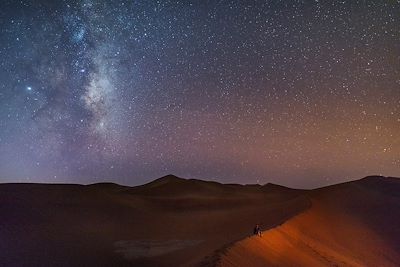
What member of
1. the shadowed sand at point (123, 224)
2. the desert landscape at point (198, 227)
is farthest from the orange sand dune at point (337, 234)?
the shadowed sand at point (123, 224)

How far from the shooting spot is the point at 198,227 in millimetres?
37812

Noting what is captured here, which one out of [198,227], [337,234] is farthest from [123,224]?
[337,234]

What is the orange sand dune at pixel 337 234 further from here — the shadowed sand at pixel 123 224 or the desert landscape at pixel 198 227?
the shadowed sand at pixel 123 224

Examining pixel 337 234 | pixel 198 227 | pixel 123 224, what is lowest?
pixel 337 234

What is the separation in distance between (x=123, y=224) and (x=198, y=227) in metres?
5.67

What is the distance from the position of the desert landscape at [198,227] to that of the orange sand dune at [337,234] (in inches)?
4.0

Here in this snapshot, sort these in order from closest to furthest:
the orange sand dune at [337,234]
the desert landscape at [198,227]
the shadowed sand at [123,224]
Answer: the orange sand dune at [337,234], the desert landscape at [198,227], the shadowed sand at [123,224]

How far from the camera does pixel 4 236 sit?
2995 cm

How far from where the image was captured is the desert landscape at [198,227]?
26312 mm

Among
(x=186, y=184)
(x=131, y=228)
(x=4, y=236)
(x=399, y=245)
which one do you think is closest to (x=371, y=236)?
(x=399, y=245)

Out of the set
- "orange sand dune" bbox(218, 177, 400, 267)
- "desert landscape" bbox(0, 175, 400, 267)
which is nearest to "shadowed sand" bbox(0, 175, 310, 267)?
"desert landscape" bbox(0, 175, 400, 267)

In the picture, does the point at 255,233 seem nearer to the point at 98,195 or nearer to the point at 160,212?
the point at 160,212

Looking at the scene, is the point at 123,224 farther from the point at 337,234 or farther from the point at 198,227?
the point at 337,234

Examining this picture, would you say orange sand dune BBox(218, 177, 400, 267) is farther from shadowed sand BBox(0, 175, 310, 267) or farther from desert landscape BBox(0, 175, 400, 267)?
shadowed sand BBox(0, 175, 310, 267)
